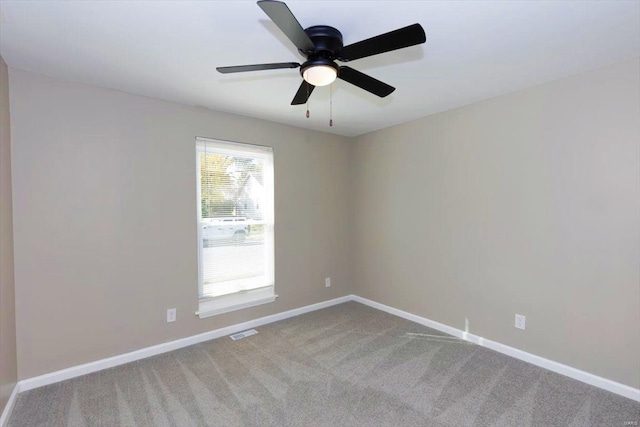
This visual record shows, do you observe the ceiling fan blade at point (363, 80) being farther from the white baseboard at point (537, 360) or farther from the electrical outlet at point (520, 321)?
the white baseboard at point (537, 360)

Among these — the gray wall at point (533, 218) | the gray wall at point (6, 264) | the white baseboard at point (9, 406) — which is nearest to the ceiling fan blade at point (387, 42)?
the gray wall at point (533, 218)

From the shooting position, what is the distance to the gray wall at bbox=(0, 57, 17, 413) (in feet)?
6.39

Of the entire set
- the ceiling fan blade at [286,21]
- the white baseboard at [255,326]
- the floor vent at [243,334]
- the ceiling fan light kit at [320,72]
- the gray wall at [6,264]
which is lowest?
the floor vent at [243,334]

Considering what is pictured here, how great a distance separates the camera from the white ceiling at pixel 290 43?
5.21 feet

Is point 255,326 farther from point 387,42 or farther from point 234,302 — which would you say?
point 387,42

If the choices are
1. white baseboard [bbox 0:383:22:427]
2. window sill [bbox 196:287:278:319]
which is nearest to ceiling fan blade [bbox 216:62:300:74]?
window sill [bbox 196:287:278:319]

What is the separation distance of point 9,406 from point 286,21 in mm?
2948

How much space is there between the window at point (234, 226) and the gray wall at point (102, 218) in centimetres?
11

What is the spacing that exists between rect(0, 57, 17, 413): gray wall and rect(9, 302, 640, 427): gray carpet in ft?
0.87

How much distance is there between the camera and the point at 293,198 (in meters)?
3.78

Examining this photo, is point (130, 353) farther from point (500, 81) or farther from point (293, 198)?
point (500, 81)

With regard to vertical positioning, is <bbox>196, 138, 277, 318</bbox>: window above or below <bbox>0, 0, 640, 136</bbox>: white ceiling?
below

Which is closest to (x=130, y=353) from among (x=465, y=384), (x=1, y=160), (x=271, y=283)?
(x=271, y=283)

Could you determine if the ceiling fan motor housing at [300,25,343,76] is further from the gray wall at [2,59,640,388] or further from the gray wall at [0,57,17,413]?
the gray wall at [0,57,17,413]
